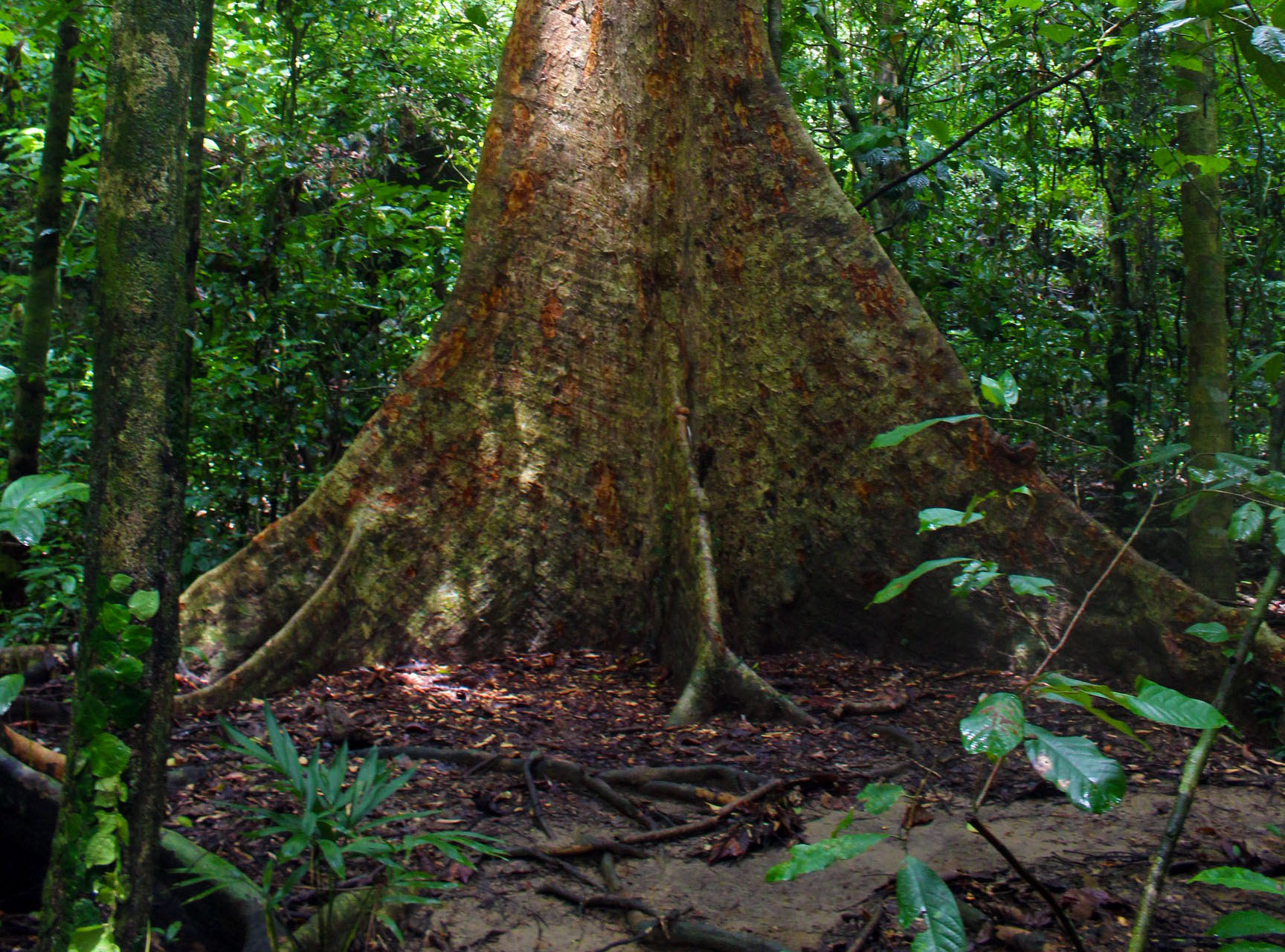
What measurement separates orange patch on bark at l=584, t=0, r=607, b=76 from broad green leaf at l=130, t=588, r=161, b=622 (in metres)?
3.93

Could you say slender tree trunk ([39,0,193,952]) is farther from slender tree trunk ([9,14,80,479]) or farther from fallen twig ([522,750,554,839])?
slender tree trunk ([9,14,80,479])

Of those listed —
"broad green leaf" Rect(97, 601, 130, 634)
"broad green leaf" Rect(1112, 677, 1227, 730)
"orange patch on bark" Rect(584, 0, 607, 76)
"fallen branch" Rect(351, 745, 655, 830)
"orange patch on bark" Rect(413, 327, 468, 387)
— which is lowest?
"fallen branch" Rect(351, 745, 655, 830)

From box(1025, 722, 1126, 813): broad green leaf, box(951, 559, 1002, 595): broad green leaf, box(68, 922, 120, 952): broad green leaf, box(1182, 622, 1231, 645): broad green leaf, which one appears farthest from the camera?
box(1182, 622, 1231, 645): broad green leaf

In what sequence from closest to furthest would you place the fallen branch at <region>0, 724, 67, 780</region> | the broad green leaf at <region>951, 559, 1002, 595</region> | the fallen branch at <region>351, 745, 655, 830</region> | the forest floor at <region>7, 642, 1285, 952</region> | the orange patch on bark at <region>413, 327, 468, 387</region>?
1. the broad green leaf at <region>951, 559, 1002, 595</region>
2. the forest floor at <region>7, 642, 1285, 952</region>
3. the fallen branch at <region>0, 724, 67, 780</region>
4. the fallen branch at <region>351, 745, 655, 830</region>
5. the orange patch on bark at <region>413, 327, 468, 387</region>

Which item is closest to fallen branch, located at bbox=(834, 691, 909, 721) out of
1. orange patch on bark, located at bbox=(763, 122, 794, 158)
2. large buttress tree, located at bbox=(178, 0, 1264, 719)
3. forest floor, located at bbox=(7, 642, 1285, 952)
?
forest floor, located at bbox=(7, 642, 1285, 952)

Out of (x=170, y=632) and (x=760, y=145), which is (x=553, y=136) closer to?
(x=760, y=145)

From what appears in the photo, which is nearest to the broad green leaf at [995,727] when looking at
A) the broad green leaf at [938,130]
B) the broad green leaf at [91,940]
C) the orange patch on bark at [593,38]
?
the broad green leaf at [91,940]

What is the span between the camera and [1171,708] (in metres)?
1.60

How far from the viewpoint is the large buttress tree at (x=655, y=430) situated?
439cm

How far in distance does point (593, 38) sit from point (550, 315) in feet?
4.84

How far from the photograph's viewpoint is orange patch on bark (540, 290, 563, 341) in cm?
464

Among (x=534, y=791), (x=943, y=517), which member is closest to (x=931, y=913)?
(x=943, y=517)

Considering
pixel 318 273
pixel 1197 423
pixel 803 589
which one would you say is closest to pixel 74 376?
pixel 318 273

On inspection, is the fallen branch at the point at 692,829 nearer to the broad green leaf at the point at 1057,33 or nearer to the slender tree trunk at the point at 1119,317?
the broad green leaf at the point at 1057,33
